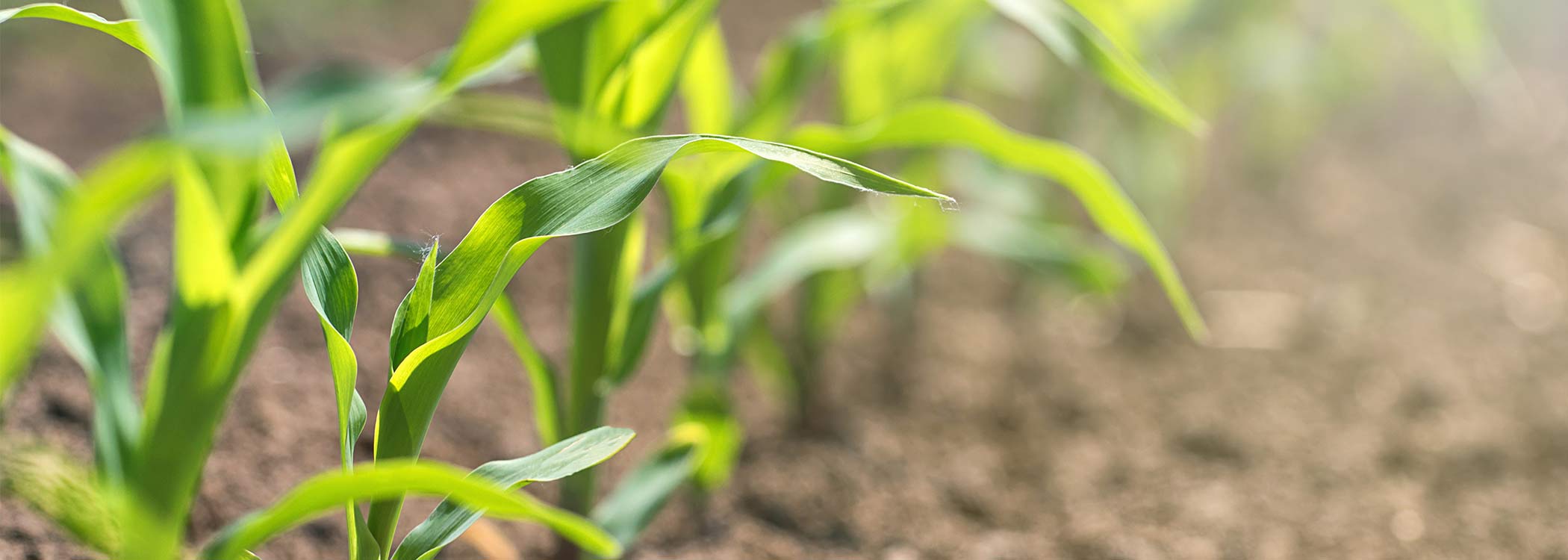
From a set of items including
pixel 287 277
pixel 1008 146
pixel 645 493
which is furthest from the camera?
pixel 645 493

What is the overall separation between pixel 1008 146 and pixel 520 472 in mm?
355

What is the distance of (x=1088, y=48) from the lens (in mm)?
640

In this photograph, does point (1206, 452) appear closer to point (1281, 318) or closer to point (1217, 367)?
point (1217, 367)

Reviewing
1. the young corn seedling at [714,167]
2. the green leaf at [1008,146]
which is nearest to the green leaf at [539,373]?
the young corn seedling at [714,167]

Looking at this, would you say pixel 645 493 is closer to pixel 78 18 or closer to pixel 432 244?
pixel 432 244

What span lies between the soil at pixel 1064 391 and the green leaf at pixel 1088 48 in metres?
0.43

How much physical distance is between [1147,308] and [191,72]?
128 cm

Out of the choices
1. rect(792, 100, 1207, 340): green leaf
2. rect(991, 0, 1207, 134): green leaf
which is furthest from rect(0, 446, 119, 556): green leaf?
rect(991, 0, 1207, 134): green leaf

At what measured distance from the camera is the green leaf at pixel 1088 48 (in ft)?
2.02

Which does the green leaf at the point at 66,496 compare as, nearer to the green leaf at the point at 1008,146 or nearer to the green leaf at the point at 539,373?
the green leaf at the point at 539,373

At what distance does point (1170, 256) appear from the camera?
5.12ft

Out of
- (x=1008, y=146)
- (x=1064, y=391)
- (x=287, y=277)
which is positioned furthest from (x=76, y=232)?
(x=1064, y=391)

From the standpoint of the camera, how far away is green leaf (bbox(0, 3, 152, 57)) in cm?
47

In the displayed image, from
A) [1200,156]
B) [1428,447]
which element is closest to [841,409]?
[1428,447]
